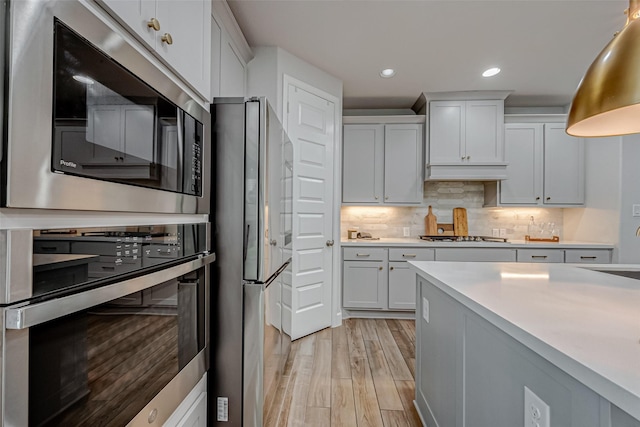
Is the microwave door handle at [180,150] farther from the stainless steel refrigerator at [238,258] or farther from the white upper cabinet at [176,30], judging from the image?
the stainless steel refrigerator at [238,258]

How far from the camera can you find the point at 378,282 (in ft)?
11.5

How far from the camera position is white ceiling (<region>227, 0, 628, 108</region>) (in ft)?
7.24

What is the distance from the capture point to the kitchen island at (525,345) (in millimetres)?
602

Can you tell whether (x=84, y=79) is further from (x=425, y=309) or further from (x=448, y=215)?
(x=448, y=215)

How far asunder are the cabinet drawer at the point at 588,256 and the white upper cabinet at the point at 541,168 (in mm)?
612

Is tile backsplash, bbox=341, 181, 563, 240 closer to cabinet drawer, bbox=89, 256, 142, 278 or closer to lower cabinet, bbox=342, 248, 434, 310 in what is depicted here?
lower cabinet, bbox=342, 248, 434, 310

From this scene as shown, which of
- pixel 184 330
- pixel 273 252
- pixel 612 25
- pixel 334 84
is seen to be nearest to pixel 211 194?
pixel 273 252

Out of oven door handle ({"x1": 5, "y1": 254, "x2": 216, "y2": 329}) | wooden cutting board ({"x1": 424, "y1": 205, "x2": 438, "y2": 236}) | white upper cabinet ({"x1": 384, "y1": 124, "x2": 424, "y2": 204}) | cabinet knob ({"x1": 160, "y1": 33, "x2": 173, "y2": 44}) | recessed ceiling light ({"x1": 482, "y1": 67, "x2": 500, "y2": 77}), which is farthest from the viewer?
wooden cutting board ({"x1": 424, "y1": 205, "x2": 438, "y2": 236})

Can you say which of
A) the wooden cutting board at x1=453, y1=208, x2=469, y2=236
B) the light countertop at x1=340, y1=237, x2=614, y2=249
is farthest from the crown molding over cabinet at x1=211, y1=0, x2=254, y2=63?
the wooden cutting board at x1=453, y1=208, x2=469, y2=236

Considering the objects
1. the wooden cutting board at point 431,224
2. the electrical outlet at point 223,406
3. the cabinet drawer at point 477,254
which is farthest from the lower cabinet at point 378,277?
the electrical outlet at point 223,406

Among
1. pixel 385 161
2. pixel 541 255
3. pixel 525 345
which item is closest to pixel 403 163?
pixel 385 161

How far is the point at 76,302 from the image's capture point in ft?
1.86

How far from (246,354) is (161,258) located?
62 cm

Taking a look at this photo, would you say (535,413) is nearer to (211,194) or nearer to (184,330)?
(184,330)
